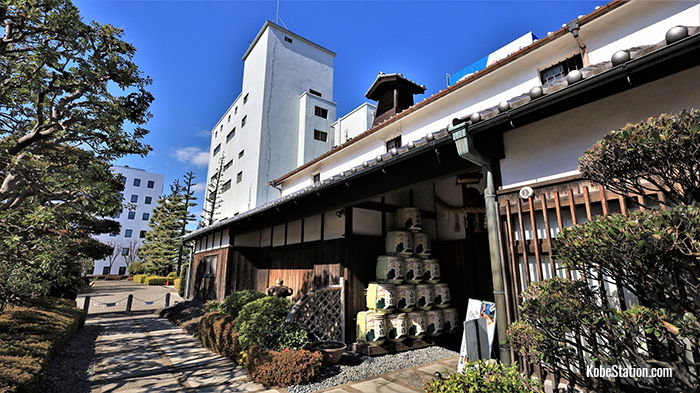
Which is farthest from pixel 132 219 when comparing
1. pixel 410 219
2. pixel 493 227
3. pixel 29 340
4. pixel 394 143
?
pixel 493 227

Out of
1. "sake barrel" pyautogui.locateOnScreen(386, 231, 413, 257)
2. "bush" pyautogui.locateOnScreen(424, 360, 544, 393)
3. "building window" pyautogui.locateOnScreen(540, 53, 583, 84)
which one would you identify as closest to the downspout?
"bush" pyautogui.locateOnScreen(424, 360, 544, 393)

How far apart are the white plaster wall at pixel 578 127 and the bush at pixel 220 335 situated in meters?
6.02

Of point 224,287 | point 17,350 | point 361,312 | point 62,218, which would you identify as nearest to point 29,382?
point 17,350

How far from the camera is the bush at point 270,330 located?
18.5ft

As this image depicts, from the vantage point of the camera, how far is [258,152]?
63.7 feet

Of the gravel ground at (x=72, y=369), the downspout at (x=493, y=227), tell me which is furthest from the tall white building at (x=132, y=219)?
the downspout at (x=493, y=227)

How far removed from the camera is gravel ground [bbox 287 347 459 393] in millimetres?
4934

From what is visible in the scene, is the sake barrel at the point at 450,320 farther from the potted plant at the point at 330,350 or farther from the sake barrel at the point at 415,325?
the potted plant at the point at 330,350

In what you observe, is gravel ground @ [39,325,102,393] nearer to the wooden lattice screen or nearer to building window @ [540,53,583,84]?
the wooden lattice screen

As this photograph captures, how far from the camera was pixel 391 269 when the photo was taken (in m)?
6.94

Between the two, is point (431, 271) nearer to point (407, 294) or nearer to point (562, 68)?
point (407, 294)

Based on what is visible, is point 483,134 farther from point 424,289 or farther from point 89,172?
point 89,172

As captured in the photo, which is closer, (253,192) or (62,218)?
(62,218)

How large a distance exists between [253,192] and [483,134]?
1682 cm
